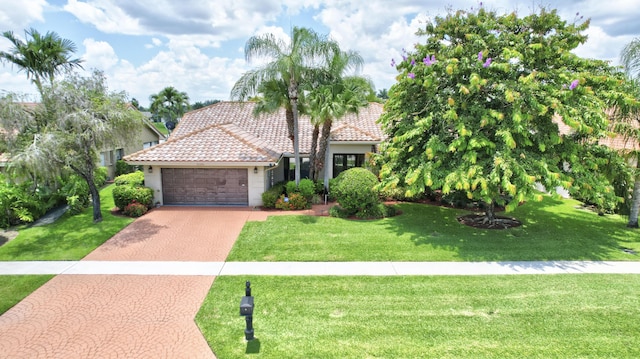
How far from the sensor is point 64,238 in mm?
12953

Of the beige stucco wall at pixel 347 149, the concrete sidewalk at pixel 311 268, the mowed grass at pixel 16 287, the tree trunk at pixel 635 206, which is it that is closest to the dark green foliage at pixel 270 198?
the beige stucco wall at pixel 347 149

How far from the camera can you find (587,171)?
11961 mm

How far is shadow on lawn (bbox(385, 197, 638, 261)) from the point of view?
11727 millimetres

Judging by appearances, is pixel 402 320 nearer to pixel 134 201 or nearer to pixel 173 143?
pixel 134 201

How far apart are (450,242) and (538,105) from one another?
17.2ft

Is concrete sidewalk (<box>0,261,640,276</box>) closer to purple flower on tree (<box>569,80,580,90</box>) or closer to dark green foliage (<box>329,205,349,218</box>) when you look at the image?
dark green foliage (<box>329,205,349,218</box>)

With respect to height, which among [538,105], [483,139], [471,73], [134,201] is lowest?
[134,201]

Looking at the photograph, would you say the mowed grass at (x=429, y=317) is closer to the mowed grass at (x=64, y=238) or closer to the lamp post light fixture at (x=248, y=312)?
the lamp post light fixture at (x=248, y=312)

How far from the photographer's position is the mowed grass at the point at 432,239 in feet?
37.6

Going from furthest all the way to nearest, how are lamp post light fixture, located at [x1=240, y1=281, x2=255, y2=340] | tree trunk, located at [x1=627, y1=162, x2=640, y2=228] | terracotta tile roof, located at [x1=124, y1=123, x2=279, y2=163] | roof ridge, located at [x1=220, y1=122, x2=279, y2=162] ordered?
roof ridge, located at [x1=220, y1=122, x2=279, y2=162] → terracotta tile roof, located at [x1=124, y1=123, x2=279, y2=163] → tree trunk, located at [x1=627, y1=162, x2=640, y2=228] → lamp post light fixture, located at [x1=240, y1=281, x2=255, y2=340]

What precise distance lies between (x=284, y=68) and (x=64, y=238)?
1068 cm

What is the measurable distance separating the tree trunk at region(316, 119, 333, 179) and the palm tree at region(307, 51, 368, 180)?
5.0 inches

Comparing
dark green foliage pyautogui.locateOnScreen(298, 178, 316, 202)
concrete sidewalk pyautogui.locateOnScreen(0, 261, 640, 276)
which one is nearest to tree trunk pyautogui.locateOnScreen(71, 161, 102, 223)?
concrete sidewalk pyautogui.locateOnScreen(0, 261, 640, 276)

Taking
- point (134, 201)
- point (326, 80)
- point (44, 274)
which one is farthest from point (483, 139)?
point (134, 201)
